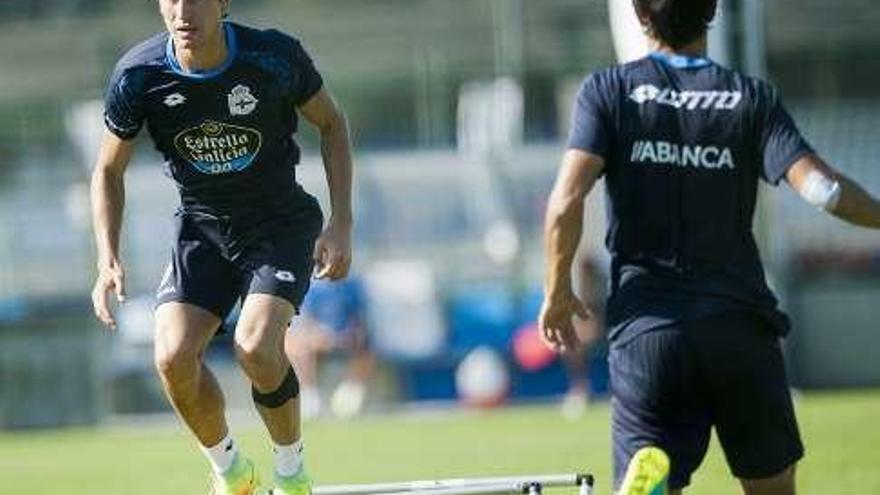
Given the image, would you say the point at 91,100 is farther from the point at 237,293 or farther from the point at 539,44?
the point at 237,293

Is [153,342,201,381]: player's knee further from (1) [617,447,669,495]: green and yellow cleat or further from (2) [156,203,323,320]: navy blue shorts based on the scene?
(1) [617,447,669,495]: green and yellow cleat

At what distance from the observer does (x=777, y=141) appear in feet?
21.6

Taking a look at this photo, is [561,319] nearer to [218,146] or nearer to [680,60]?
[680,60]

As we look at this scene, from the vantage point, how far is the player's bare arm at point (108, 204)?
352 inches

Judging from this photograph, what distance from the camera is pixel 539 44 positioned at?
2433 cm

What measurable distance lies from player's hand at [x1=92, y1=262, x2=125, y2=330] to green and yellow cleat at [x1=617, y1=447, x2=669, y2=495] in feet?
10.6

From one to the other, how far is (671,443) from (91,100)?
18.1m

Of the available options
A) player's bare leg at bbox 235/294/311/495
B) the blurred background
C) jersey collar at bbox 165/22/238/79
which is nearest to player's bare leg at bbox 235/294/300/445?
player's bare leg at bbox 235/294/311/495

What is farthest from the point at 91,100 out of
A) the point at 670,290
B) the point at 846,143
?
the point at 670,290

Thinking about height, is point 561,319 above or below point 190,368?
above

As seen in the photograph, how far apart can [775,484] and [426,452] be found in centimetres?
962

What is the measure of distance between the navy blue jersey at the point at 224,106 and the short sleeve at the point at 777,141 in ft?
9.50

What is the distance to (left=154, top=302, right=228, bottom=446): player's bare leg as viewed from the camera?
8.88 meters

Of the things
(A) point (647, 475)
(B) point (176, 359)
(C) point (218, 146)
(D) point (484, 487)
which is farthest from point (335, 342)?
(A) point (647, 475)
